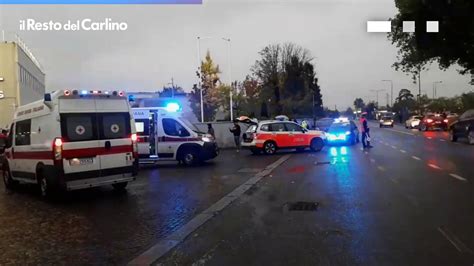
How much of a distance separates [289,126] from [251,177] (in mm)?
10652

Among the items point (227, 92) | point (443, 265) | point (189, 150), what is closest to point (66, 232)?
point (443, 265)

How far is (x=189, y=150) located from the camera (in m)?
19.8

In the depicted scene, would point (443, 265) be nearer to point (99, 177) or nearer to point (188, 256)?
point (188, 256)

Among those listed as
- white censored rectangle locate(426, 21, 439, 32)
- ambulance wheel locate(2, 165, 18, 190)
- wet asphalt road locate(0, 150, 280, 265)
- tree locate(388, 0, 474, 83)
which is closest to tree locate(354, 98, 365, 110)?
tree locate(388, 0, 474, 83)

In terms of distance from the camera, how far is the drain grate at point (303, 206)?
9.46 meters

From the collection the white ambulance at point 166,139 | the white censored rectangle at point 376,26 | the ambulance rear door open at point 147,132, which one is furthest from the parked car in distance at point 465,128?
the ambulance rear door open at point 147,132

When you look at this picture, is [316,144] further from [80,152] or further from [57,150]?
[57,150]

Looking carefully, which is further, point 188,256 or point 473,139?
point 473,139

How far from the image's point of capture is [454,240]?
6828mm

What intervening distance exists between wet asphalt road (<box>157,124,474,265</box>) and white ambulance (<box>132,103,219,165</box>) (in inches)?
244

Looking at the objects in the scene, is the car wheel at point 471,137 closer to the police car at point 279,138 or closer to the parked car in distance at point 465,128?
the parked car in distance at point 465,128

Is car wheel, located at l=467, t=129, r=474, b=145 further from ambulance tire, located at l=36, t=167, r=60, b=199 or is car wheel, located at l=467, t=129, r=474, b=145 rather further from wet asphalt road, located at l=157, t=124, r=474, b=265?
ambulance tire, located at l=36, t=167, r=60, b=199

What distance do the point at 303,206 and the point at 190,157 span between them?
10458 mm

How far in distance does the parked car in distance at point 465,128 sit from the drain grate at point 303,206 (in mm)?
20838
